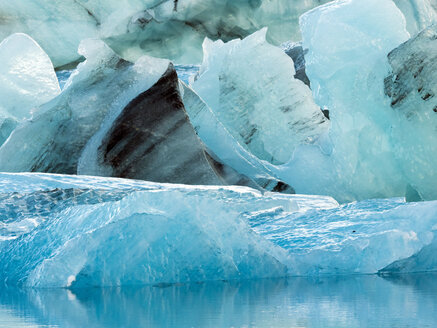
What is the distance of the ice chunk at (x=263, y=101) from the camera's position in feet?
14.4

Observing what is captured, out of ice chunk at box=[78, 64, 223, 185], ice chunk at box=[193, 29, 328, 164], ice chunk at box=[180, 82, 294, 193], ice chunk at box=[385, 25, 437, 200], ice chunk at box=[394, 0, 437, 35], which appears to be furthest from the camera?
ice chunk at box=[394, 0, 437, 35]

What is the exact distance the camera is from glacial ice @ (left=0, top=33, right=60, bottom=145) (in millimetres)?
4719

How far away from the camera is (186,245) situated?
5.99 ft

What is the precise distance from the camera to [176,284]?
176 centimetres

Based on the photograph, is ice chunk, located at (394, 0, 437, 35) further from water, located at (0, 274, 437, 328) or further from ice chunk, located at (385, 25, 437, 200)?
water, located at (0, 274, 437, 328)

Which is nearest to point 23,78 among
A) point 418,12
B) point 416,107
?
point 416,107

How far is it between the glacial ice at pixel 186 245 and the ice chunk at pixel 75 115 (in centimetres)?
133

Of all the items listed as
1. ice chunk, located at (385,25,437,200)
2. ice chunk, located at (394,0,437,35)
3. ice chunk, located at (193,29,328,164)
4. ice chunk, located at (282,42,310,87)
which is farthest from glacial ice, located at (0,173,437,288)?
ice chunk, located at (394,0,437,35)

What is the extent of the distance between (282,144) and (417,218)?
2392mm

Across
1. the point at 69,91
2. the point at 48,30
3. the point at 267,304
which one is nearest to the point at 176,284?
the point at 267,304

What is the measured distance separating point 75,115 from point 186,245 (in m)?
1.89

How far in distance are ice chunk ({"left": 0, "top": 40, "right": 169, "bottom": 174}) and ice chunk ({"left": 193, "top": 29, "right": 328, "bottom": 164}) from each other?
0.89 m

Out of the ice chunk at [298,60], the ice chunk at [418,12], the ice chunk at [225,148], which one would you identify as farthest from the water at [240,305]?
the ice chunk at [418,12]

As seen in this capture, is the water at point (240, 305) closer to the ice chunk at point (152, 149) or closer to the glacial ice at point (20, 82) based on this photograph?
the ice chunk at point (152, 149)
